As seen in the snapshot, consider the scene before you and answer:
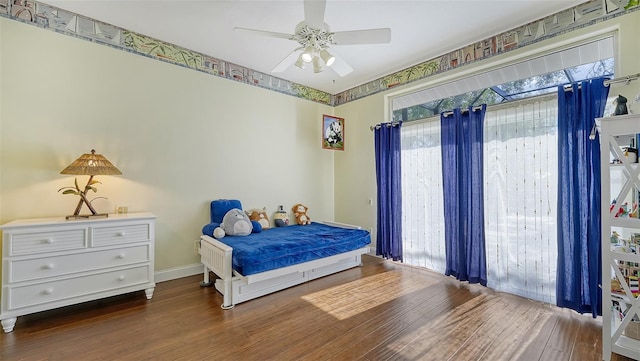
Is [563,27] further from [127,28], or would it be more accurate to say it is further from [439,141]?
[127,28]

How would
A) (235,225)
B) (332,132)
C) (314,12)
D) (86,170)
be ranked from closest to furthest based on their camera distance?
(314,12) < (86,170) < (235,225) < (332,132)

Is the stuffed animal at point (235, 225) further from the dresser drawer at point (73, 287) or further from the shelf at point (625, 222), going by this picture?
the shelf at point (625, 222)

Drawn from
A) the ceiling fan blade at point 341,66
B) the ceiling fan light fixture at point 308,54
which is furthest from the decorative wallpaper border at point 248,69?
the ceiling fan light fixture at point 308,54

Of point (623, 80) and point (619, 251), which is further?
point (623, 80)

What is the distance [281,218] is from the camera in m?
4.21

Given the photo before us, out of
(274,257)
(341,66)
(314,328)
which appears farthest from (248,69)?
(314,328)

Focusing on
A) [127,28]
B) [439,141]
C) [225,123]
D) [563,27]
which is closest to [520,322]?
[439,141]

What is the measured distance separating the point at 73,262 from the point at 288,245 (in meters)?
1.94

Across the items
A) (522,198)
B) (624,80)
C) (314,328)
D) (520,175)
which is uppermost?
(624,80)

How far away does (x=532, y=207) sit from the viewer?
2742 mm

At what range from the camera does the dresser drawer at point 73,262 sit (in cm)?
215

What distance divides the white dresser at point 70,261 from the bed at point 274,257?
0.69m

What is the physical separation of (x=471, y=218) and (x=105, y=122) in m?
4.31

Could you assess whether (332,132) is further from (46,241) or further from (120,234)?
(46,241)
